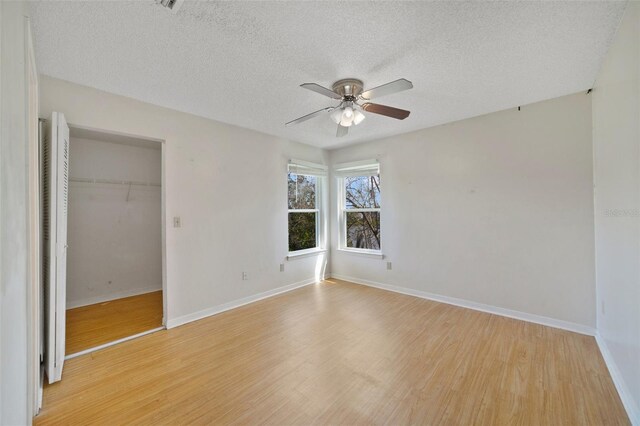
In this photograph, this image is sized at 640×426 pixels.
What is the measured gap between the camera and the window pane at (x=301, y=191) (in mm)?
4453

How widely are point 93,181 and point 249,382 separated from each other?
148 inches

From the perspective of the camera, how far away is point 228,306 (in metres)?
3.49

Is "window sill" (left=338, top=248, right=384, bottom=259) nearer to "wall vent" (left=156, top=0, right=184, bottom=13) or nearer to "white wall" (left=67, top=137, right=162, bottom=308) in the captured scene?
"white wall" (left=67, top=137, right=162, bottom=308)

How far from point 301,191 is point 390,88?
111 inches

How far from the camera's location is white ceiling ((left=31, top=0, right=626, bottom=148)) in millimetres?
1567

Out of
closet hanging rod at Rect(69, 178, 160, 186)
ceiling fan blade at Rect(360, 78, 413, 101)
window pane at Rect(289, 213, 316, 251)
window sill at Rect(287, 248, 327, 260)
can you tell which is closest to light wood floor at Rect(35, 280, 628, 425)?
window sill at Rect(287, 248, 327, 260)

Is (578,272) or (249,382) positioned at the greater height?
(578,272)

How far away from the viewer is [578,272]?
2.73m

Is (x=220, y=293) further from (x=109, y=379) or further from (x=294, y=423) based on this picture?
(x=294, y=423)

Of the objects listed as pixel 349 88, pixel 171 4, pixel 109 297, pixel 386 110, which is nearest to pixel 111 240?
pixel 109 297

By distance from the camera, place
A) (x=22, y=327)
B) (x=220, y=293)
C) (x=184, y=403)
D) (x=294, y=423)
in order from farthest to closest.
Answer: (x=220, y=293), (x=184, y=403), (x=294, y=423), (x=22, y=327)

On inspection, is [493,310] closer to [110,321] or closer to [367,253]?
[367,253]

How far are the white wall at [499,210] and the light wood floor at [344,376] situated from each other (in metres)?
0.48

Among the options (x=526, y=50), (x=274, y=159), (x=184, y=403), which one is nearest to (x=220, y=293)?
(x=184, y=403)
